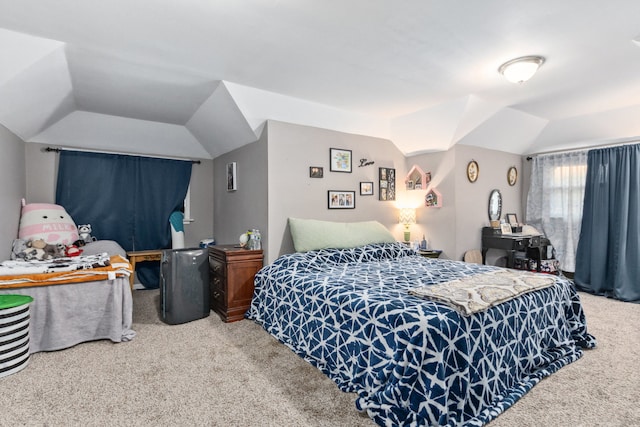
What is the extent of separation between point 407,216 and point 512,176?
76.1 inches

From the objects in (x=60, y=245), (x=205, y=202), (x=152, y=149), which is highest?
(x=152, y=149)

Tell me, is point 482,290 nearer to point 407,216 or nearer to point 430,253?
point 430,253

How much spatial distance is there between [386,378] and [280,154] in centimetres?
261

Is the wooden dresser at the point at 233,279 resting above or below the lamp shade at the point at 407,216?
below

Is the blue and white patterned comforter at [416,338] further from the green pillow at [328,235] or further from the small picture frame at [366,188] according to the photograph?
the small picture frame at [366,188]

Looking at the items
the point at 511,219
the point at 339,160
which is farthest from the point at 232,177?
the point at 511,219

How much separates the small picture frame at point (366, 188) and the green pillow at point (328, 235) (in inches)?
24.7

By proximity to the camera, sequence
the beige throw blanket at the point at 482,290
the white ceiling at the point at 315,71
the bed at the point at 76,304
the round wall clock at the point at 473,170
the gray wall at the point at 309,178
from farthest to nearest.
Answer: the round wall clock at the point at 473,170
the gray wall at the point at 309,178
the bed at the point at 76,304
the white ceiling at the point at 315,71
the beige throw blanket at the point at 482,290

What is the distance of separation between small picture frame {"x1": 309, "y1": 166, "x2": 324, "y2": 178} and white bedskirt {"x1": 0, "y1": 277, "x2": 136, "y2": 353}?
2197 millimetres

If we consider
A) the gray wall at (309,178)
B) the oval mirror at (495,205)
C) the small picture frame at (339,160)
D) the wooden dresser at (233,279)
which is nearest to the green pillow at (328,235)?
the gray wall at (309,178)

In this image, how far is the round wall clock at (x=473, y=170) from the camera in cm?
455

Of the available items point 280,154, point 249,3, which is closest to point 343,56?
point 249,3

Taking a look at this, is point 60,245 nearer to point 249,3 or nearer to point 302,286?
point 302,286

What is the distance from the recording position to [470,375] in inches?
71.1
